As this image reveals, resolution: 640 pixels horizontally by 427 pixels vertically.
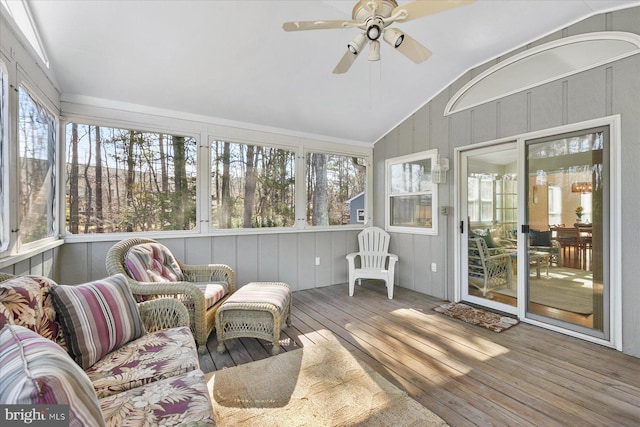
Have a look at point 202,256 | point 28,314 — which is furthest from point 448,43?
point 28,314

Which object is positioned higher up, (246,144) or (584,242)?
(246,144)

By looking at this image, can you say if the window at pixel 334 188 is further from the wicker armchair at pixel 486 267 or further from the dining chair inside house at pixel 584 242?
the dining chair inside house at pixel 584 242

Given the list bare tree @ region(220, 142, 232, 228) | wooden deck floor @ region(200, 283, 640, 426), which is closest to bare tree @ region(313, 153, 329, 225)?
bare tree @ region(220, 142, 232, 228)

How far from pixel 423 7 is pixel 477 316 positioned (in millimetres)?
3085

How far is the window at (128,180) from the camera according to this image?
3037mm

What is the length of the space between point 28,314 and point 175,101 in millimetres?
2647

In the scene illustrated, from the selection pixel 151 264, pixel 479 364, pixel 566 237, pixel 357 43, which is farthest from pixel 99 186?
pixel 566 237

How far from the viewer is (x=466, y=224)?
12.4 ft

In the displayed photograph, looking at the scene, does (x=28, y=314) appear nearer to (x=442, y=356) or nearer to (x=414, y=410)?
(x=414, y=410)

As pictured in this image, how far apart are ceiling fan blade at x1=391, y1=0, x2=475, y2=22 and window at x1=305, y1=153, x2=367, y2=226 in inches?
110

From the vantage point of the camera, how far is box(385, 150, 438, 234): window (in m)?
4.14

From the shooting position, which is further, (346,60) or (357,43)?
(346,60)

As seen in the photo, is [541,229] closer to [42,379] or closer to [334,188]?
[334,188]

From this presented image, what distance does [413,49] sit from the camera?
2.07m
